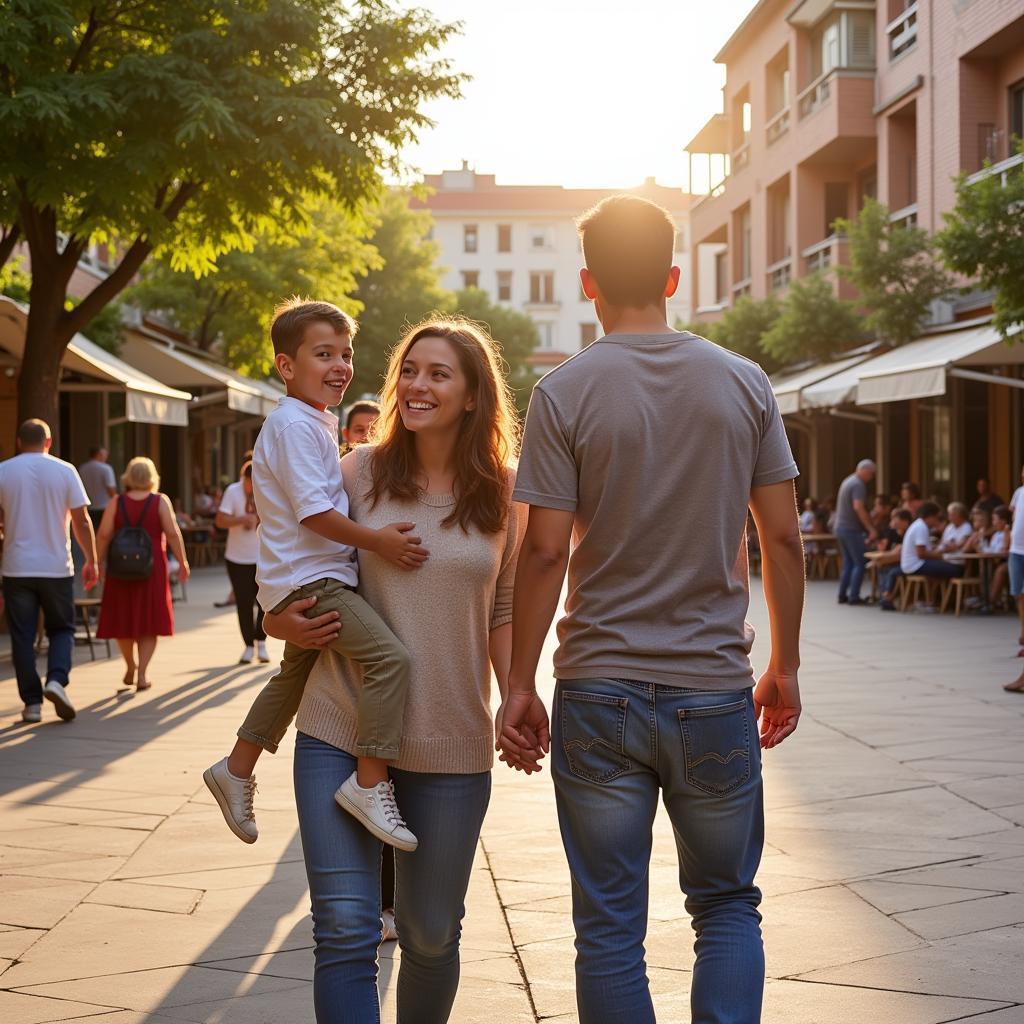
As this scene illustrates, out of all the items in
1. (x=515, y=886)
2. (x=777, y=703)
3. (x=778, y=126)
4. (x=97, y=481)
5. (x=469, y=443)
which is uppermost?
(x=778, y=126)

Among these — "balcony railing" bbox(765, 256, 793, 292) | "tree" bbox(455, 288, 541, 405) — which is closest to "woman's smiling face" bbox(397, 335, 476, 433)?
"balcony railing" bbox(765, 256, 793, 292)

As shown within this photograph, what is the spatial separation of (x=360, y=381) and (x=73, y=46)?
44768 mm

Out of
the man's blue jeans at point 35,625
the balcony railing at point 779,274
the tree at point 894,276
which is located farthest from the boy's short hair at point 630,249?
the balcony railing at point 779,274

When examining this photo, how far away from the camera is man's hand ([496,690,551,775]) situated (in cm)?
335

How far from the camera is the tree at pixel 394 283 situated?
56250mm

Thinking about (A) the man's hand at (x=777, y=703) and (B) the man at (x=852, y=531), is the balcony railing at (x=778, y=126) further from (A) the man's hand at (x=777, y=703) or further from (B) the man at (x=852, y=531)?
(A) the man's hand at (x=777, y=703)

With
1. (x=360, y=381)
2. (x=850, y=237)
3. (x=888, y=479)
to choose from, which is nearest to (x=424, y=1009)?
(x=850, y=237)

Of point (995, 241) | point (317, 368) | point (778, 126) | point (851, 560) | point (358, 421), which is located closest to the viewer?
point (317, 368)

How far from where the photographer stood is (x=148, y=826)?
6.84 m

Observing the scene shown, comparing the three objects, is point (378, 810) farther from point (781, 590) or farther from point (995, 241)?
point (995, 241)

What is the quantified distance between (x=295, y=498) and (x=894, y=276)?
22.3 m

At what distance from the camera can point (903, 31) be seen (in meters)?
28.6

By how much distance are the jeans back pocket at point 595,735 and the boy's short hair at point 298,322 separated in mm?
1186

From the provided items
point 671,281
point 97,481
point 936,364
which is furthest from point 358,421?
point 936,364
